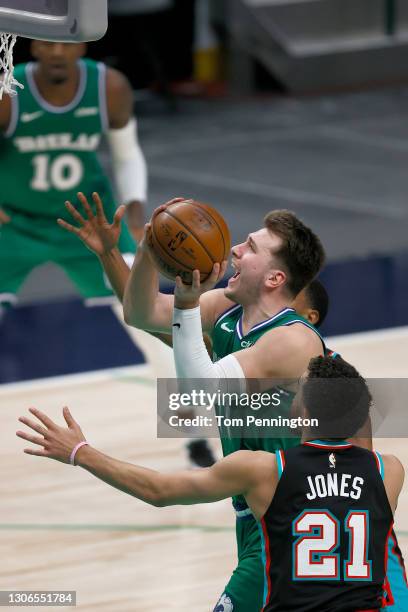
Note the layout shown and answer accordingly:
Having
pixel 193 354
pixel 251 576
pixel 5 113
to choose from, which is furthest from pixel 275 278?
pixel 5 113

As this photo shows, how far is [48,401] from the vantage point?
332 inches

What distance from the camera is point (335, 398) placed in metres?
4.18

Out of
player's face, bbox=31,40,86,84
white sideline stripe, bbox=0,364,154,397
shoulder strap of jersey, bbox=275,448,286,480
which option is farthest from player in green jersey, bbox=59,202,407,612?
white sideline stripe, bbox=0,364,154,397

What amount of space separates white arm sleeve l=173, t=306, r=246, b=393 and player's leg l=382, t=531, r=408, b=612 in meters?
0.81

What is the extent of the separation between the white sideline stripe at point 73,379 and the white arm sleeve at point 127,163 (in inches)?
52.4

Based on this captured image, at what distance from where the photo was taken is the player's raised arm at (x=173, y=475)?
13.9ft

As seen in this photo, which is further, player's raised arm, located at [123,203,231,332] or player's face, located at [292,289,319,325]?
player's face, located at [292,289,319,325]

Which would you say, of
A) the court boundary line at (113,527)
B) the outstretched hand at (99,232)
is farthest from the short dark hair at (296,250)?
the court boundary line at (113,527)

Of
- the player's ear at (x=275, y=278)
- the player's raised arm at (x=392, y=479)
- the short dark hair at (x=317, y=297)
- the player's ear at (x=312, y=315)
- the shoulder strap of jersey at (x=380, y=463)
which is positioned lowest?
the player's raised arm at (x=392, y=479)

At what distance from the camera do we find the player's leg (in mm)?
4348

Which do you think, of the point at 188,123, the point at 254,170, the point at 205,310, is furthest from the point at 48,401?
the point at 188,123

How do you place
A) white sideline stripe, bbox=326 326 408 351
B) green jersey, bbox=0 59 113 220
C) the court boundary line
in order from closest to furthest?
the court boundary line < green jersey, bbox=0 59 113 220 < white sideline stripe, bbox=326 326 408 351

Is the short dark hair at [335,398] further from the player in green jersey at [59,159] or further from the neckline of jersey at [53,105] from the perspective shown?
the neckline of jersey at [53,105]

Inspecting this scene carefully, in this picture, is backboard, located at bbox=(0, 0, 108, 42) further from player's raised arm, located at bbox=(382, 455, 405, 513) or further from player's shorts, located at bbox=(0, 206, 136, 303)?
player's shorts, located at bbox=(0, 206, 136, 303)
